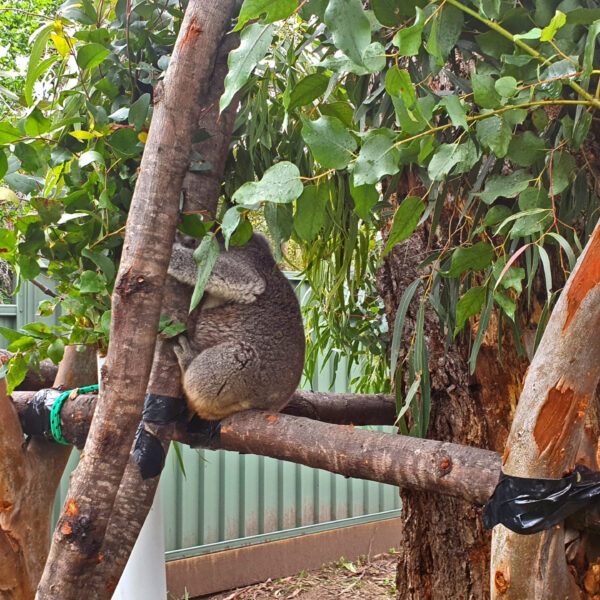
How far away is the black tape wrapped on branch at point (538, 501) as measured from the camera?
843 mm

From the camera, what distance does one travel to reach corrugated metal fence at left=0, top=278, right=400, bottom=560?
4230 millimetres

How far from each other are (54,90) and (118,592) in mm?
1552

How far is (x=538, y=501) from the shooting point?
84cm

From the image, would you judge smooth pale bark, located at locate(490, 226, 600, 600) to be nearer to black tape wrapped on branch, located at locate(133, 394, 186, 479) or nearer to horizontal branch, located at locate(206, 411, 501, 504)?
horizontal branch, located at locate(206, 411, 501, 504)

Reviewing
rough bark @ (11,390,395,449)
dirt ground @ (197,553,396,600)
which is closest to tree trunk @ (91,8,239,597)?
rough bark @ (11,390,395,449)

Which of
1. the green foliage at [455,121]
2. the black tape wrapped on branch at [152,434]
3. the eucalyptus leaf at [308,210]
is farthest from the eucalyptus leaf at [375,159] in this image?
the black tape wrapped on branch at [152,434]

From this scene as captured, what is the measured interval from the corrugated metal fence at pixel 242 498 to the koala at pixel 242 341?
1.59 m

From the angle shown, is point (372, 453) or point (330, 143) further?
point (372, 453)

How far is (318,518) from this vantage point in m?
5.02

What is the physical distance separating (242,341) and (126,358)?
3.50 feet

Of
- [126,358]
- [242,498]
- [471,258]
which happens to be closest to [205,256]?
[126,358]

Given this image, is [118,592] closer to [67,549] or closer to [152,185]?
[67,549]

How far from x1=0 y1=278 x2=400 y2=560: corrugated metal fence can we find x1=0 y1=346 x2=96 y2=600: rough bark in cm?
163

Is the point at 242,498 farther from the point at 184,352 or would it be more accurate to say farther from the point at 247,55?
the point at 247,55
